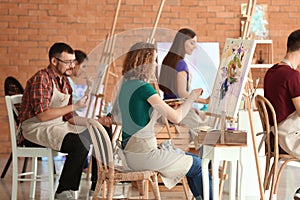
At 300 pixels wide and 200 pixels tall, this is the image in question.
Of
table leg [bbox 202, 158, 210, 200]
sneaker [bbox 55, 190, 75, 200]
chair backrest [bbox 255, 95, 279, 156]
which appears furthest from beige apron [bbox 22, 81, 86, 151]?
chair backrest [bbox 255, 95, 279, 156]

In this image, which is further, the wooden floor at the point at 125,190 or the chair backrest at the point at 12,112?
the wooden floor at the point at 125,190

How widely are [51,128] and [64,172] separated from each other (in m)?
0.31

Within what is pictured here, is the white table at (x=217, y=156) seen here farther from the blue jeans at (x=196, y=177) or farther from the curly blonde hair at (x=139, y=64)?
the curly blonde hair at (x=139, y=64)

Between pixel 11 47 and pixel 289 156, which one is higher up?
pixel 11 47

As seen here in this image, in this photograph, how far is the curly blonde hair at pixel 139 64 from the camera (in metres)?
4.03

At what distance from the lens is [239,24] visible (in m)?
8.32

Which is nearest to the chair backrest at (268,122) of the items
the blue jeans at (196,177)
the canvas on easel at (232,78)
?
the canvas on easel at (232,78)

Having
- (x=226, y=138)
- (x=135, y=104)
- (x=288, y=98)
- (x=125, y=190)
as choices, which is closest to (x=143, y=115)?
(x=135, y=104)

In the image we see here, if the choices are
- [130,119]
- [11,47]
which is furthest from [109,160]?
[11,47]

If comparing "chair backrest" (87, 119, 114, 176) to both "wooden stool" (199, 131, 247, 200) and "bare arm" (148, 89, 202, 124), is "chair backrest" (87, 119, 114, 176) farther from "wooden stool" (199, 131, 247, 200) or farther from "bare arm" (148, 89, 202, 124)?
"wooden stool" (199, 131, 247, 200)

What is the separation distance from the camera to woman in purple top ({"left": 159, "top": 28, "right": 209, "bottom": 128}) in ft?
18.0

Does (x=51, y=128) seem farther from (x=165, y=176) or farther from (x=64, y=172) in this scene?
(x=165, y=176)

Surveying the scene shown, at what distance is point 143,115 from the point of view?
157 inches

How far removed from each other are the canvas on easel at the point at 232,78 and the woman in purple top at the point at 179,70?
64 cm
